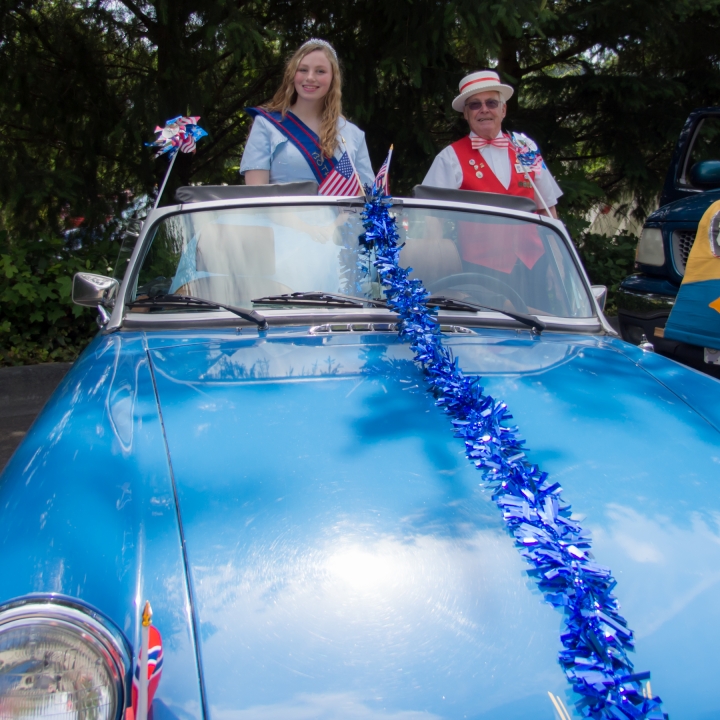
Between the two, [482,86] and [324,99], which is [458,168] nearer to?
[482,86]

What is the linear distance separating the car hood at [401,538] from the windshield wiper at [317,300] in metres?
0.43

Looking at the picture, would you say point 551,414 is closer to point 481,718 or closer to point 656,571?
point 656,571

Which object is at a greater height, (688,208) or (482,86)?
(482,86)

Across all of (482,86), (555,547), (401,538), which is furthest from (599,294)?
(401,538)

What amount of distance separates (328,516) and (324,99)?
284 centimetres

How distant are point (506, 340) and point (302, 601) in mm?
1518

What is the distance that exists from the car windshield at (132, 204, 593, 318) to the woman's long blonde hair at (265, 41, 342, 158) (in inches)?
37.9

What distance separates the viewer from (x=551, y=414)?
2119mm

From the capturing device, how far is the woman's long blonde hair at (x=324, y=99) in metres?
3.83

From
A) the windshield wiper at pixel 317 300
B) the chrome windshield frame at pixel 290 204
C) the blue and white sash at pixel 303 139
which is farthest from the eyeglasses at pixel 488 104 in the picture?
the windshield wiper at pixel 317 300

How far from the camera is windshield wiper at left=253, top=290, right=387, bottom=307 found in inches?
108

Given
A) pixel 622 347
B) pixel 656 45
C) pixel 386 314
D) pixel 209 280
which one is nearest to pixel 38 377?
pixel 209 280

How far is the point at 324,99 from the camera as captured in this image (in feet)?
12.9

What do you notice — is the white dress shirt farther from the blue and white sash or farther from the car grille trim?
the car grille trim
